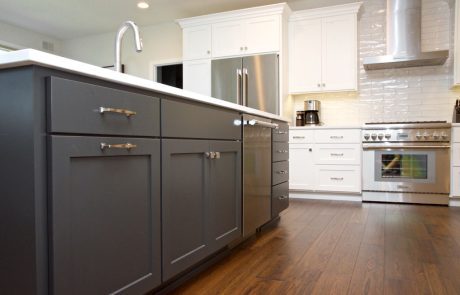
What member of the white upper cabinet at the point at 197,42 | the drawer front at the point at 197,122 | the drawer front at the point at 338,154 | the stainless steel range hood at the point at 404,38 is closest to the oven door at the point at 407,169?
the drawer front at the point at 338,154

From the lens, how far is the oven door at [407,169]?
3.88 meters

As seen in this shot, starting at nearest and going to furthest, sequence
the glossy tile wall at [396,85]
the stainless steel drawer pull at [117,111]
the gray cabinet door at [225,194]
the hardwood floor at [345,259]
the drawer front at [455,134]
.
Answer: the stainless steel drawer pull at [117,111], the hardwood floor at [345,259], the gray cabinet door at [225,194], the drawer front at [455,134], the glossy tile wall at [396,85]

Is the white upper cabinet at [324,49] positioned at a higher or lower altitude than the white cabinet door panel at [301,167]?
higher

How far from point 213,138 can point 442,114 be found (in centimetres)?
370

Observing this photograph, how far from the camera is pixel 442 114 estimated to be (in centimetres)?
432

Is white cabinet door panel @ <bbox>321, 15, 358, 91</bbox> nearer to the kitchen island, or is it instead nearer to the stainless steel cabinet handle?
the stainless steel cabinet handle

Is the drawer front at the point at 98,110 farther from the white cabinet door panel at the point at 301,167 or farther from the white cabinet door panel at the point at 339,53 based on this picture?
the white cabinet door panel at the point at 339,53

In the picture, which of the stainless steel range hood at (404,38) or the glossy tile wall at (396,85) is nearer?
the stainless steel range hood at (404,38)

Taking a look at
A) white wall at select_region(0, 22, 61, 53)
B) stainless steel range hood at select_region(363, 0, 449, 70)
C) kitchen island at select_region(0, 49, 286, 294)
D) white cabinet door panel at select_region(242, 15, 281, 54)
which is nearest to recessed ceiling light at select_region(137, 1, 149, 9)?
white cabinet door panel at select_region(242, 15, 281, 54)

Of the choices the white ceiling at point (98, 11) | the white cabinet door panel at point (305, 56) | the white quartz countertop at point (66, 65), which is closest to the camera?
the white quartz countertop at point (66, 65)

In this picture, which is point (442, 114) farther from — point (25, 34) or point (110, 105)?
point (25, 34)

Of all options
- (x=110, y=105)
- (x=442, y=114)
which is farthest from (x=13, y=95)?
(x=442, y=114)

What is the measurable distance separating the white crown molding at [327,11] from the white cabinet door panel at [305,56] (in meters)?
0.06

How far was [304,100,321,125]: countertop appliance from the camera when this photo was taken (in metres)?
4.63
